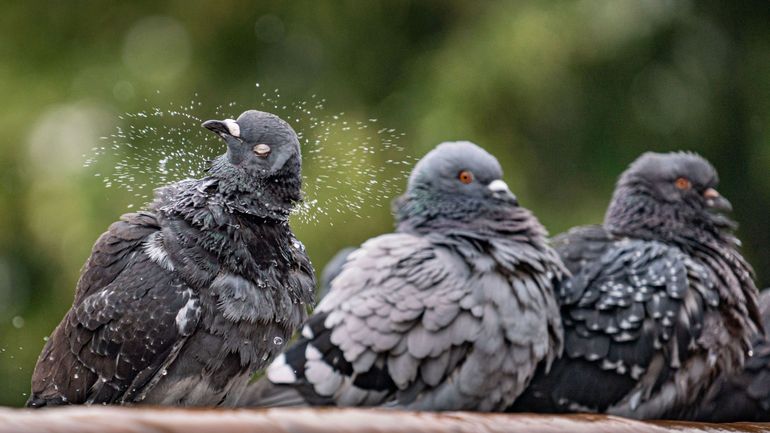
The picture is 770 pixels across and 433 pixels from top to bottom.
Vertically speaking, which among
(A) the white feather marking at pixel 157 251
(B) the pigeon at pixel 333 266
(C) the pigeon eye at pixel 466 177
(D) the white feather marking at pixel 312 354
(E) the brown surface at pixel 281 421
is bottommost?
(E) the brown surface at pixel 281 421

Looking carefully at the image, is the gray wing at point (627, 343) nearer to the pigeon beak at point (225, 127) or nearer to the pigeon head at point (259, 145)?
the pigeon head at point (259, 145)

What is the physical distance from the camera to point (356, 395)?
10.8ft

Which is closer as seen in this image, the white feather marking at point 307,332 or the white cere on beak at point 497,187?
the white feather marking at point 307,332

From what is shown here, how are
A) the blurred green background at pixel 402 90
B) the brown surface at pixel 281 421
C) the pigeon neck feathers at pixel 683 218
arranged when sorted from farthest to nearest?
1. the blurred green background at pixel 402 90
2. the pigeon neck feathers at pixel 683 218
3. the brown surface at pixel 281 421

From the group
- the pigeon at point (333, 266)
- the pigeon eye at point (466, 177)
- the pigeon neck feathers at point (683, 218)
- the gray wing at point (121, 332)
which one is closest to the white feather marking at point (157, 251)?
the gray wing at point (121, 332)

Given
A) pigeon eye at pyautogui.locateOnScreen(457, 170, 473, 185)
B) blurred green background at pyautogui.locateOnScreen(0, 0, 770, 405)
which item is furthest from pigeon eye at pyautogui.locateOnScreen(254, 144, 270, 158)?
blurred green background at pyautogui.locateOnScreen(0, 0, 770, 405)

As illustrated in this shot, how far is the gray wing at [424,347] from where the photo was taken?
3.28 metres

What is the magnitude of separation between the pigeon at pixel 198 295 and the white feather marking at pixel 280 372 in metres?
0.30

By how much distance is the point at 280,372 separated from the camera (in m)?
3.32

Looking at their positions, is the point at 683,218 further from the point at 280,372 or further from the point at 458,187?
the point at 280,372

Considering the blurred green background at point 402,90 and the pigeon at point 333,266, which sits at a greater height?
the blurred green background at point 402,90

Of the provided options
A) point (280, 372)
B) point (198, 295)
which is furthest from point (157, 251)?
point (280, 372)

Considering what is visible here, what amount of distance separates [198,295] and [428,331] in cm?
78

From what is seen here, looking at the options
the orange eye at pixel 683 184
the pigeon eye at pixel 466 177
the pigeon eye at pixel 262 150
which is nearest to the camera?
the pigeon eye at pixel 262 150
